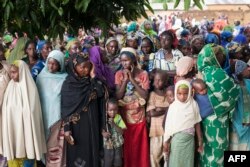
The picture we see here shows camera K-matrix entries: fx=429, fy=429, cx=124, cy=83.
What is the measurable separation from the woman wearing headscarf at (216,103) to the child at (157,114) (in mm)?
512

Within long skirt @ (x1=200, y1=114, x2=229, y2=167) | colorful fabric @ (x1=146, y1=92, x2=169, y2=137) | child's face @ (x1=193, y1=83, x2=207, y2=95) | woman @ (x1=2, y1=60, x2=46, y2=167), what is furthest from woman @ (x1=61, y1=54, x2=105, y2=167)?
long skirt @ (x1=200, y1=114, x2=229, y2=167)

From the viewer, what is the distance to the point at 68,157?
4922 millimetres

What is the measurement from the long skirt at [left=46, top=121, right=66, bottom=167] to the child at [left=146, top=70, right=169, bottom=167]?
41.4 inches

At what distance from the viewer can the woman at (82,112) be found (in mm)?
4762

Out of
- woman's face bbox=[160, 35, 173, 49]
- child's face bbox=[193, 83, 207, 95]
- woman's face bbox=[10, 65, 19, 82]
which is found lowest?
child's face bbox=[193, 83, 207, 95]

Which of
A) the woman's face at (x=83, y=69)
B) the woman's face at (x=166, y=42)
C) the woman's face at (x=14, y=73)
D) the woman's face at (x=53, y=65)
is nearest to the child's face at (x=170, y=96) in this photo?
the woman's face at (x=83, y=69)

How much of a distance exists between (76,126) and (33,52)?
1383mm

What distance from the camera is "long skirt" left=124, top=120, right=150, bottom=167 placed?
5.13 m

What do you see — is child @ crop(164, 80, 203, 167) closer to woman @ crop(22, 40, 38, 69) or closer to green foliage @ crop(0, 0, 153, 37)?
green foliage @ crop(0, 0, 153, 37)

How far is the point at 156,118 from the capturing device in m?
5.10

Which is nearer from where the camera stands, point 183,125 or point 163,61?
point 183,125

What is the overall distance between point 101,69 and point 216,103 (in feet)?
4.80

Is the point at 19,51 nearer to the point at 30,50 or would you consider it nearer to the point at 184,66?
the point at 30,50

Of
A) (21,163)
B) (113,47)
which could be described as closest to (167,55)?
(113,47)
